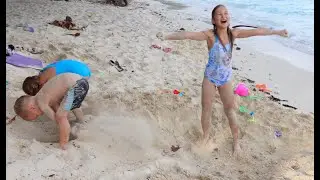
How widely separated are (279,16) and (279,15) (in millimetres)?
132

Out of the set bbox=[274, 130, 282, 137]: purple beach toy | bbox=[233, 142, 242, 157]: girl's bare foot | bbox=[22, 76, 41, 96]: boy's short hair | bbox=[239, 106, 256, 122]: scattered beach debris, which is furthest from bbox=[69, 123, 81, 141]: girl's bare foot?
bbox=[274, 130, 282, 137]: purple beach toy

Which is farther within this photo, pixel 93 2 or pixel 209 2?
pixel 209 2

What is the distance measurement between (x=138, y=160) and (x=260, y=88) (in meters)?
2.57

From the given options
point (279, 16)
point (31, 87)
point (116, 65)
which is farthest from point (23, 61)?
point (279, 16)

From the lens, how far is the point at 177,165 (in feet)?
11.8

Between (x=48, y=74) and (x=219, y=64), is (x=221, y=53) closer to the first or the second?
(x=219, y=64)

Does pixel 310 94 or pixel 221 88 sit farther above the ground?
pixel 221 88

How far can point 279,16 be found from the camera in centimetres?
1064

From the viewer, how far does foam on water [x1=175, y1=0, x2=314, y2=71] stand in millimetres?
8195

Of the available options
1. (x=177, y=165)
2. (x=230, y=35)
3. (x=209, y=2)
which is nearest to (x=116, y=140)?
(x=177, y=165)

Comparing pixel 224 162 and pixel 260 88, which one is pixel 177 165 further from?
pixel 260 88

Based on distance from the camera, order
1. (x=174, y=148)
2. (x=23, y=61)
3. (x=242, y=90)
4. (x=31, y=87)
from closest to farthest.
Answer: (x=31, y=87), (x=174, y=148), (x=242, y=90), (x=23, y=61)

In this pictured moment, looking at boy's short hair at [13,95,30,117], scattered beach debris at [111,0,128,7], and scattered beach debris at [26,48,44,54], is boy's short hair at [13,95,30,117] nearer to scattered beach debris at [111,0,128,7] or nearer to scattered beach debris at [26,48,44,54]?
scattered beach debris at [26,48,44,54]

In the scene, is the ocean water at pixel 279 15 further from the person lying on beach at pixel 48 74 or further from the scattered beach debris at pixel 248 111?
the person lying on beach at pixel 48 74
